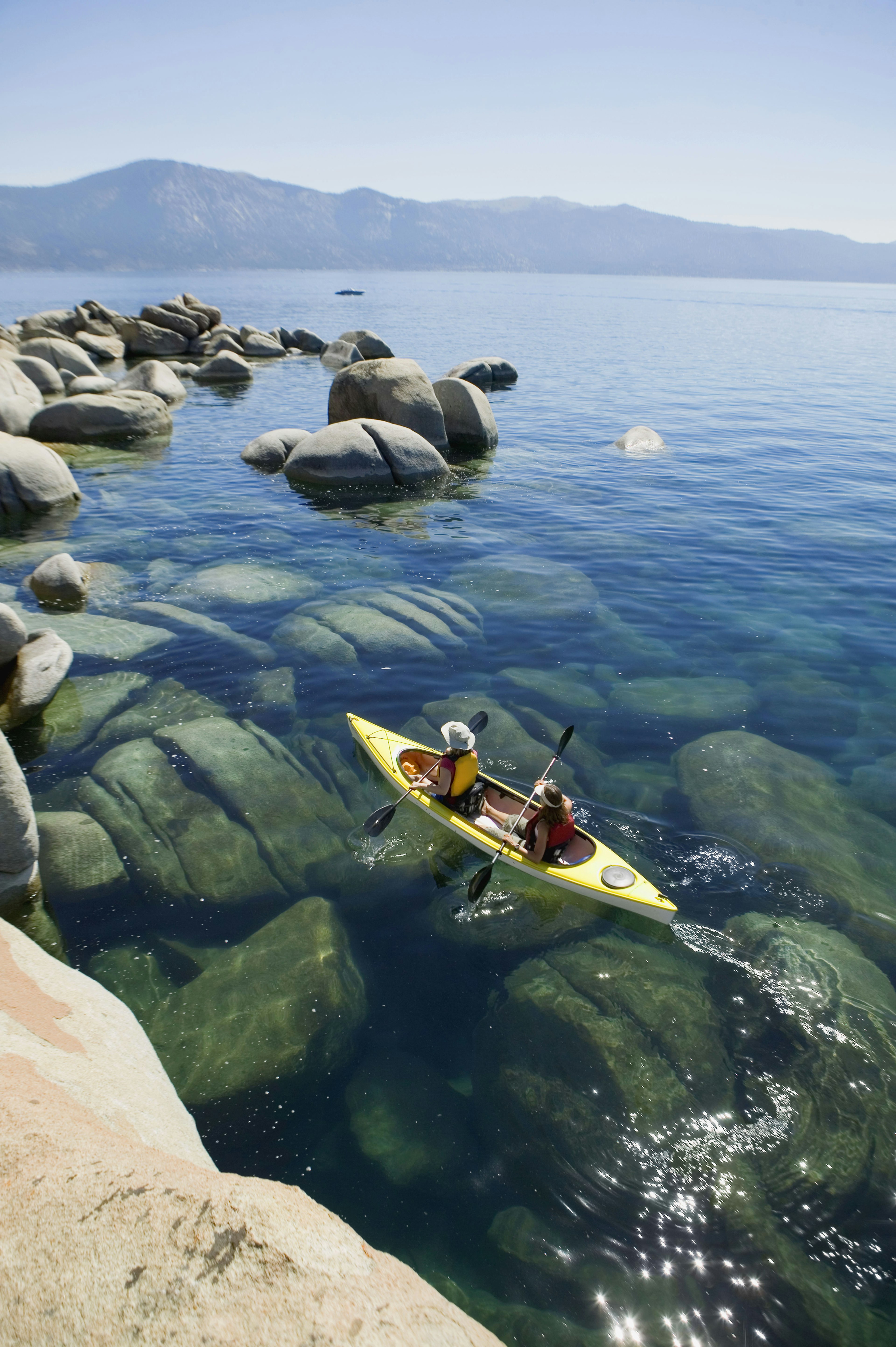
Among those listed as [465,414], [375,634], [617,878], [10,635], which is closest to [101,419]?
[465,414]

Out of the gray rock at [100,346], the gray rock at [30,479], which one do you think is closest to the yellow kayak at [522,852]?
the gray rock at [30,479]

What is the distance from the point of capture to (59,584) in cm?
1426

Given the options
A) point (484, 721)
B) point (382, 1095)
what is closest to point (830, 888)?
point (484, 721)

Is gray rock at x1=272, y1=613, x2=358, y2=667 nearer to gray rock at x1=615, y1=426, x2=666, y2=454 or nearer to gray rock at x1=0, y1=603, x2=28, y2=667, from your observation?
gray rock at x1=0, y1=603, x2=28, y2=667

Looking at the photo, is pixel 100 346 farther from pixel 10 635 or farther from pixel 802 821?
pixel 802 821

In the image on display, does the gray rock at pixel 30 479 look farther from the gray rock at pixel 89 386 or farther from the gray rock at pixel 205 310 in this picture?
the gray rock at pixel 205 310

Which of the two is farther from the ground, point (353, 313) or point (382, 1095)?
point (353, 313)

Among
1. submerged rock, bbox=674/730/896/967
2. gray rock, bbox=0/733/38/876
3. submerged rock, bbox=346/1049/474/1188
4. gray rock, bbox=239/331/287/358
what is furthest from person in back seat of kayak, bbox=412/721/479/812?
gray rock, bbox=239/331/287/358

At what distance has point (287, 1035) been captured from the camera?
21.6 ft

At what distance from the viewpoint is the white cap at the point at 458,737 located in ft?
29.7

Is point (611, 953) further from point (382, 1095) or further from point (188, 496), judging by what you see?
point (188, 496)

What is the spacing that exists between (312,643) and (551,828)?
6550 millimetres

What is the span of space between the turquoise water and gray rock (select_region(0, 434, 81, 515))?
0.85m

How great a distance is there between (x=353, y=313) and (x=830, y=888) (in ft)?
293
